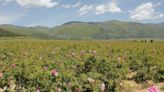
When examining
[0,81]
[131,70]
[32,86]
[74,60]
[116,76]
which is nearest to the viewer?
[32,86]

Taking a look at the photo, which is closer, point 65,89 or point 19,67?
point 65,89

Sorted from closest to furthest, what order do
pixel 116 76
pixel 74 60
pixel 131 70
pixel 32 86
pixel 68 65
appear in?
pixel 32 86 → pixel 116 76 → pixel 68 65 → pixel 74 60 → pixel 131 70

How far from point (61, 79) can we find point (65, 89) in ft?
1.04

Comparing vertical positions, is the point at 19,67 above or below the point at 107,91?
above

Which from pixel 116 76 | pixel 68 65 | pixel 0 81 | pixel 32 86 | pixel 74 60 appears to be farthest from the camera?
pixel 74 60

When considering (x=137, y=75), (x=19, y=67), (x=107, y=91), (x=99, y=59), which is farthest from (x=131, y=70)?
(x=19, y=67)

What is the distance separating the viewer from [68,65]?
13.5 metres

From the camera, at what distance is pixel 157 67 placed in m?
14.3

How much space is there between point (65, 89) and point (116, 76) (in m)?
3.22

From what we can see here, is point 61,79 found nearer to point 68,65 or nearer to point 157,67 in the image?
point 68,65

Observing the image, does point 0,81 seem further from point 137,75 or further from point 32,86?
point 137,75

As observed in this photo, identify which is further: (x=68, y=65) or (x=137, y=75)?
(x=137, y=75)

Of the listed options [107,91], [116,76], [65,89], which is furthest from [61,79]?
[116,76]

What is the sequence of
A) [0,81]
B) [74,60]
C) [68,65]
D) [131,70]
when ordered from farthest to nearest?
[131,70] < [74,60] < [68,65] < [0,81]
